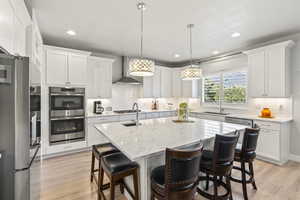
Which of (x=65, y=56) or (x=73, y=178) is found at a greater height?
(x=65, y=56)

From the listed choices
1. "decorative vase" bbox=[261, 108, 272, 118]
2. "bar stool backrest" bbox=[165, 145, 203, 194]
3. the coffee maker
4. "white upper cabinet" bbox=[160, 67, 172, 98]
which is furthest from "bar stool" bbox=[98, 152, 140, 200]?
"white upper cabinet" bbox=[160, 67, 172, 98]

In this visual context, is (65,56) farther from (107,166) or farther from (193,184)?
(193,184)

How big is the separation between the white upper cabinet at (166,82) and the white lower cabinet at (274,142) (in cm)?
313

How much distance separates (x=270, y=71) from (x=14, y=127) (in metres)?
4.52

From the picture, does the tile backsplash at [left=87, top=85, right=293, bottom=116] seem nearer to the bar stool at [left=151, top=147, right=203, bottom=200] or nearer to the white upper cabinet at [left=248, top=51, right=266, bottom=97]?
the white upper cabinet at [left=248, top=51, right=266, bottom=97]

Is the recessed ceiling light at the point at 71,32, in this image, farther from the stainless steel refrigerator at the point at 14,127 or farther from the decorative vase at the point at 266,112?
the decorative vase at the point at 266,112

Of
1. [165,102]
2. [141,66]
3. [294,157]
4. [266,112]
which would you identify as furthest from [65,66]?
[294,157]

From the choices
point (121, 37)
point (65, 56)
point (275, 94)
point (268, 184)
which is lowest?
point (268, 184)

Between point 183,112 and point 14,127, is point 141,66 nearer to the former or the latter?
point 183,112

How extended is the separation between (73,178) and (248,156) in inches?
113

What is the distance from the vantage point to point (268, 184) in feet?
7.79

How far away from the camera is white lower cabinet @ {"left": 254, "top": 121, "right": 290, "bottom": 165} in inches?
119

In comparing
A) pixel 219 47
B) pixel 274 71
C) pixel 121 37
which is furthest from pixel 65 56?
pixel 274 71

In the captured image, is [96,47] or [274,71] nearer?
[274,71]
